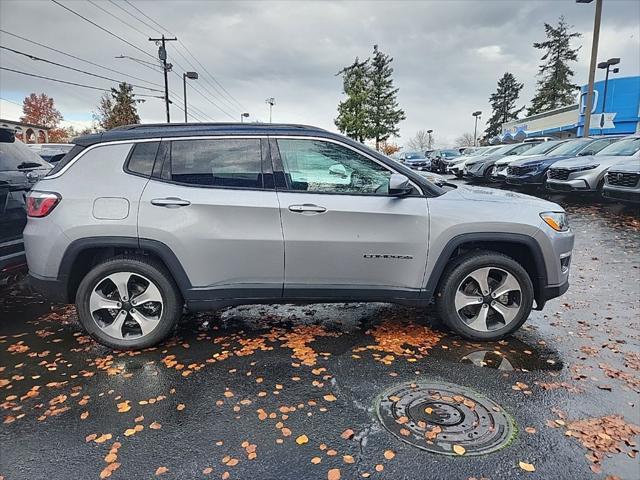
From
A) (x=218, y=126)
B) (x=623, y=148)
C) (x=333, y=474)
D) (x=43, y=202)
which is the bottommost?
(x=333, y=474)

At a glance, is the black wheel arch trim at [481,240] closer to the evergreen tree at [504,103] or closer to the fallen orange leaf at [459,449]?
the fallen orange leaf at [459,449]

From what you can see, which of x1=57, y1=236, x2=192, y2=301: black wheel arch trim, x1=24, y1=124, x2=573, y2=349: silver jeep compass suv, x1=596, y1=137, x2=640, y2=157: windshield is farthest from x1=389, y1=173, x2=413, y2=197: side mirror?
x1=596, y1=137, x2=640, y2=157: windshield

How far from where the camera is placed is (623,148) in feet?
38.5

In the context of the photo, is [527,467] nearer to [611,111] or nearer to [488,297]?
[488,297]

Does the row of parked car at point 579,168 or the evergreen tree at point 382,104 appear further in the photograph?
the evergreen tree at point 382,104

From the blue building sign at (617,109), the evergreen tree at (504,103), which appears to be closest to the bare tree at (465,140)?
the evergreen tree at (504,103)

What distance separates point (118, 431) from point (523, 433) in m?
2.50

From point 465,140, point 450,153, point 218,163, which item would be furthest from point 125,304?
point 465,140

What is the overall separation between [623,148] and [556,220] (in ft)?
33.5

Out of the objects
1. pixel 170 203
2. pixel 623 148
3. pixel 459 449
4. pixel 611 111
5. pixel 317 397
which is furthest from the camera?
pixel 611 111

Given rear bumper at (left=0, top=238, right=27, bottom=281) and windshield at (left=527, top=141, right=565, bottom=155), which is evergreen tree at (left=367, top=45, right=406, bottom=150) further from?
rear bumper at (left=0, top=238, right=27, bottom=281)

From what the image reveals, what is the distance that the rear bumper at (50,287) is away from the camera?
3684 mm

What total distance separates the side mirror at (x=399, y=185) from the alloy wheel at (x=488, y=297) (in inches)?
37.1

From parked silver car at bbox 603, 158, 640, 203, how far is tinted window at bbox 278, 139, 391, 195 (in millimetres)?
8627
